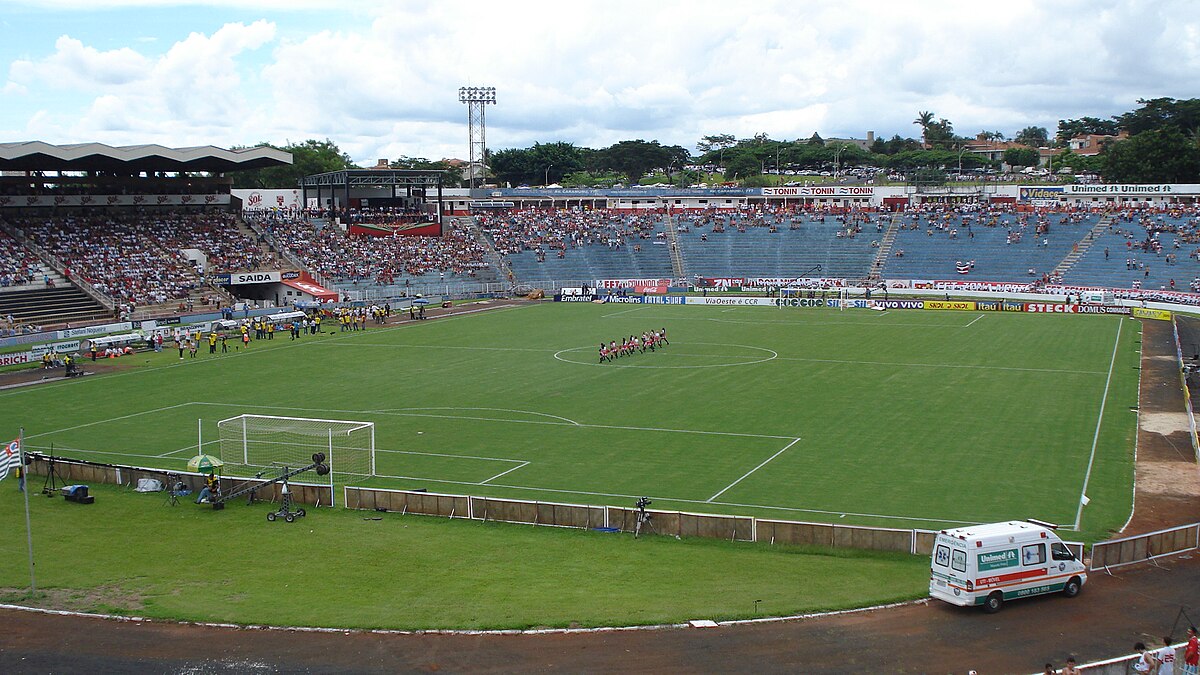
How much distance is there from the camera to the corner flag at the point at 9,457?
2448cm

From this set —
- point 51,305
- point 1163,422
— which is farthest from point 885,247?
point 51,305

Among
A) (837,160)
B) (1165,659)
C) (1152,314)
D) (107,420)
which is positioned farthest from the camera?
(837,160)

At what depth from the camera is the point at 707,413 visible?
4122cm

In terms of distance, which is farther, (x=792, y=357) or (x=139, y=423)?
(x=792, y=357)

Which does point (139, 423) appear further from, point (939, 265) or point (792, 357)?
point (939, 265)

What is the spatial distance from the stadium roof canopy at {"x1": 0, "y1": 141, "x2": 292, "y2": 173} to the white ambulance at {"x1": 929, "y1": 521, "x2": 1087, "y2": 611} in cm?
7314

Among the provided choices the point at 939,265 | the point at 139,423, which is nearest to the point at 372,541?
the point at 139,423

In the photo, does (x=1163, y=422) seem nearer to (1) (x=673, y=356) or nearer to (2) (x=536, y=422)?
(2) (x=536, y=422)

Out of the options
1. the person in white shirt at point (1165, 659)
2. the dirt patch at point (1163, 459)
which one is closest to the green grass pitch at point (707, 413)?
the dirt patch at point (1163, 459)

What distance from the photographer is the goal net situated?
109 ft

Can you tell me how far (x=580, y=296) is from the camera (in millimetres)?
94875

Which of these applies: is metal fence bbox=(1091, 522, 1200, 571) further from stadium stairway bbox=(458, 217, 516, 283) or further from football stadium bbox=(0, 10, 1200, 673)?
stadium stairway bbox=(458, 217, 516, 283)

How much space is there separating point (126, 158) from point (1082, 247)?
280 ft

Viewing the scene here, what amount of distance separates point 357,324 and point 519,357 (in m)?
20.0
